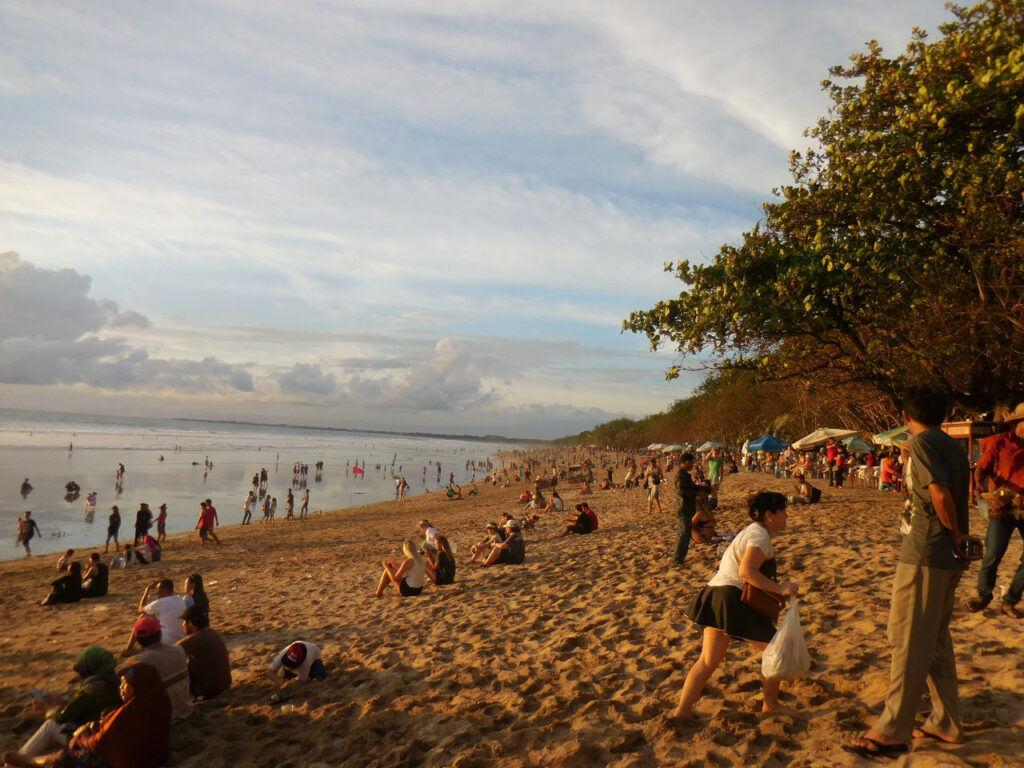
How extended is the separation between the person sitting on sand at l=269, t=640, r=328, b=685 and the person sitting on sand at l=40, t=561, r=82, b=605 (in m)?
7.80

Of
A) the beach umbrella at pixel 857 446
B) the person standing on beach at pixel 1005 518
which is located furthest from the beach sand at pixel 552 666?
the beach umbrella at pixel 857 446

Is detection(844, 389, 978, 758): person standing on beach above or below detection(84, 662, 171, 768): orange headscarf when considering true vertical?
above

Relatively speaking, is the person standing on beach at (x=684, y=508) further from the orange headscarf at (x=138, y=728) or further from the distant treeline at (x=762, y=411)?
the orange headscarf at (x=138, y=728)

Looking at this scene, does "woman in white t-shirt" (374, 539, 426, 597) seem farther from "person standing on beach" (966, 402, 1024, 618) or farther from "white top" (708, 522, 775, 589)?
"person standing on beach" (966, 402, 1024, 618)

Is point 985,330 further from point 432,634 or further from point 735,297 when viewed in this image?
point 432,634

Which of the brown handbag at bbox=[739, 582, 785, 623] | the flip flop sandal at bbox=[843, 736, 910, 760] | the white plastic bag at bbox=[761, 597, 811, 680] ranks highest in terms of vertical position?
the brown handbag at bbox=[739, 582, 785, 623]

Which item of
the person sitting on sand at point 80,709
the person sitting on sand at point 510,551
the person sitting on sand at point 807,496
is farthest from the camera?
the person sitting on sand at point 807,496

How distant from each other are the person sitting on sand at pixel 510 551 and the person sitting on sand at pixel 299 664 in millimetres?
5548

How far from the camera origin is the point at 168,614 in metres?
6.77

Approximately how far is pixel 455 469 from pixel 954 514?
7340cm

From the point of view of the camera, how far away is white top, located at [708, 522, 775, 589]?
3752 millimetres

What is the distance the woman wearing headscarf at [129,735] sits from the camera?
436 cm

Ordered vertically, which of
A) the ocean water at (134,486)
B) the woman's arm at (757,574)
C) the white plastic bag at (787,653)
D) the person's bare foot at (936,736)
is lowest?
the ocean water at (134,486)

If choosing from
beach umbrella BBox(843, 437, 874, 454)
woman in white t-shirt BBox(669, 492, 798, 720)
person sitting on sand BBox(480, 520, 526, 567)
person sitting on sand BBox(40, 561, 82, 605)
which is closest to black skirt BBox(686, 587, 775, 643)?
woman in white t-shirt BBox(669, 492, 798, 720)
